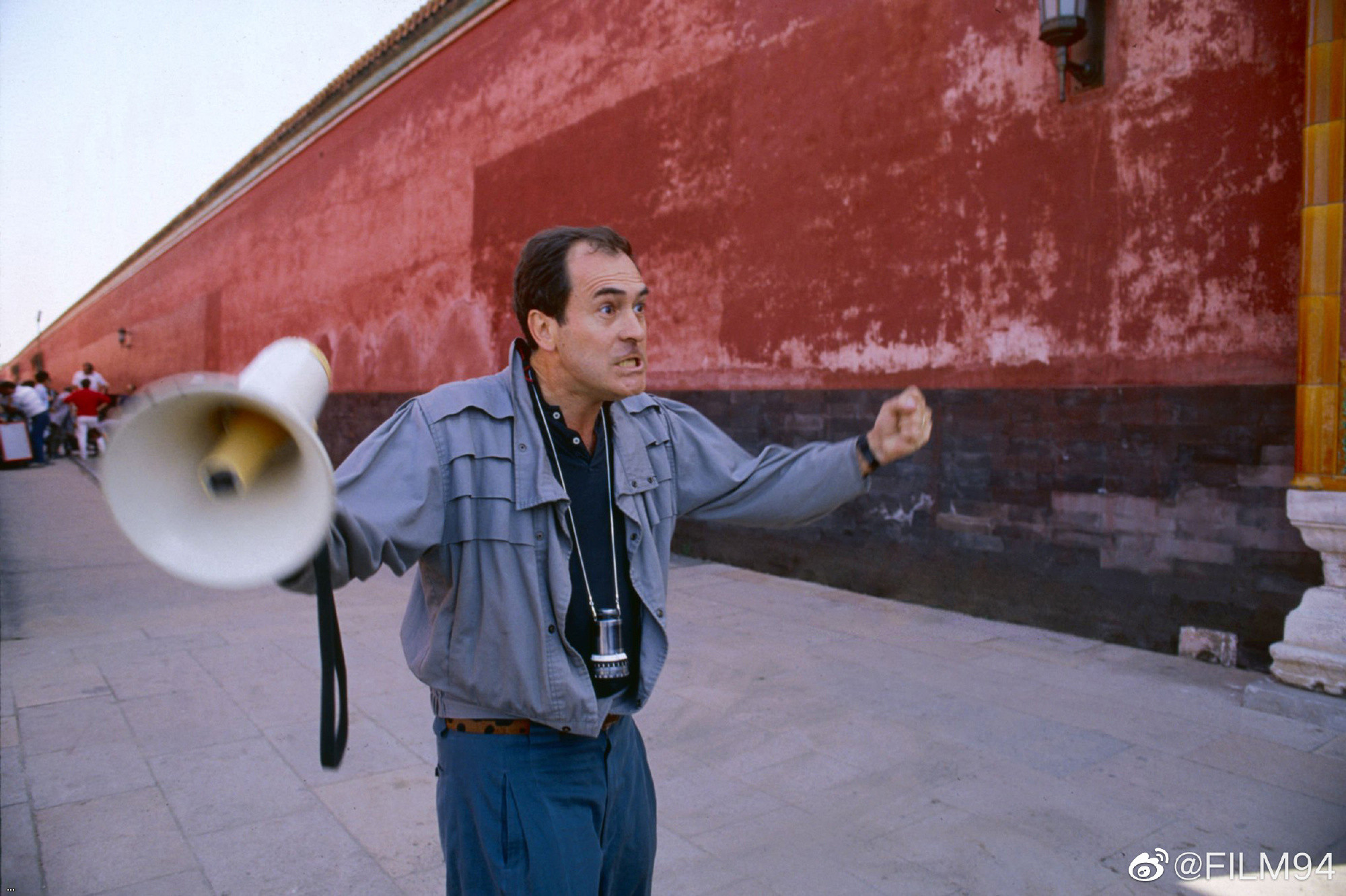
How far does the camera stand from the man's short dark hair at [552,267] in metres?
1.86

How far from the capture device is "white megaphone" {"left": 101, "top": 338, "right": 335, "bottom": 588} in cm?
117

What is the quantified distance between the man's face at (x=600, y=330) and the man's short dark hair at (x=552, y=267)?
13mm

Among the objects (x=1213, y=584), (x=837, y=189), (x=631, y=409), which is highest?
(x=837, y=189)

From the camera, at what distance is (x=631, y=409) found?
198 centimetres

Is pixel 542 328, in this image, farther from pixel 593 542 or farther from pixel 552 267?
pixel 593 542

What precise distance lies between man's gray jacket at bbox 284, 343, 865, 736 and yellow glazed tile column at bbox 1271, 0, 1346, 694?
377 centimetres

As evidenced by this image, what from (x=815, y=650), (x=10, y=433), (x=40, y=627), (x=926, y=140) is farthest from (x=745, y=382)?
(x=10, y=433)

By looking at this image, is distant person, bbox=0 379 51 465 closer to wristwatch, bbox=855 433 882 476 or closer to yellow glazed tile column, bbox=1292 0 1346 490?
wristwatch, bbox=855 433 882 476

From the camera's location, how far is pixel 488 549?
168 centimetres

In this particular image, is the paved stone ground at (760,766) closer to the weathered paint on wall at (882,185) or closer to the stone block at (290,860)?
the stone block at (290,860)

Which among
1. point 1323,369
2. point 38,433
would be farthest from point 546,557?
point 38,433

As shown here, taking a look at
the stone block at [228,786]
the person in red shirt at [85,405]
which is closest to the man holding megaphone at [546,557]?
the stone block at [228,786]

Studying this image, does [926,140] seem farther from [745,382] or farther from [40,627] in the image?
[40,627]

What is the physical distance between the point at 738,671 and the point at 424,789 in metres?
1.92
